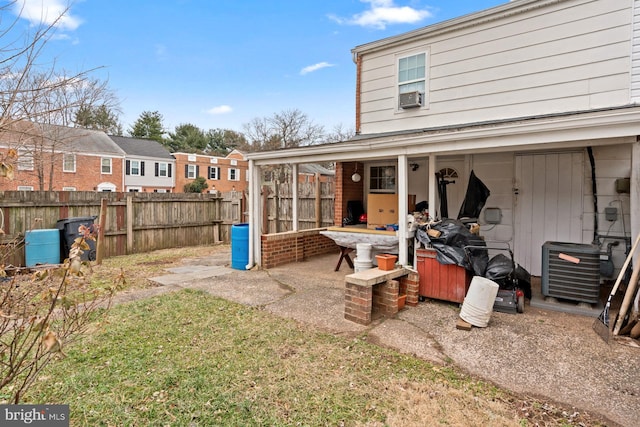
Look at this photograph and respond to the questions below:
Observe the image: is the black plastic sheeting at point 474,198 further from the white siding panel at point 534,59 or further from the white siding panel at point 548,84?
the white siding panel at point 534,59

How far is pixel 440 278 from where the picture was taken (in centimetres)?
475

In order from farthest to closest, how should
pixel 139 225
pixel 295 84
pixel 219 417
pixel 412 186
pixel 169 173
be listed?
pixel 169 173 → pixel 295 84 → pixel 139 225 → pixel 412 186 → pixel 219 417

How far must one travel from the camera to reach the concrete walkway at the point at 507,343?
2.74 metres

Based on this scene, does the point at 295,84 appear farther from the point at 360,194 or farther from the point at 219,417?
the point at 219,417

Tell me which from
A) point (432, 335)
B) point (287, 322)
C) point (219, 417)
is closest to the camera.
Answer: point (219, 417)

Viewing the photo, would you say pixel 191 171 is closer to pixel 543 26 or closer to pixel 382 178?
pixel 382 178

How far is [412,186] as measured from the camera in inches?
292

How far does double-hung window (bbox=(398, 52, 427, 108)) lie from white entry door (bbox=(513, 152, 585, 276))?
96.4 inches

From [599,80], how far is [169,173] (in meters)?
29.5

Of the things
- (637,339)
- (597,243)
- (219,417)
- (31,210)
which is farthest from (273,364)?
(31,210)

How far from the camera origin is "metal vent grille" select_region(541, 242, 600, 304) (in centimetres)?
430

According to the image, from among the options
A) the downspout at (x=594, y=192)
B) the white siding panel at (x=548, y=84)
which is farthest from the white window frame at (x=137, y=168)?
the downspout at (x=594, y=192)

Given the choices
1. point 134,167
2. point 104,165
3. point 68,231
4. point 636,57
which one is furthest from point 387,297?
point 134,167

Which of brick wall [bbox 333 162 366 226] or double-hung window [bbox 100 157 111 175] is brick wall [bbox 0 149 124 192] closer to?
double-hung window [bbox 100 157 111 175]
